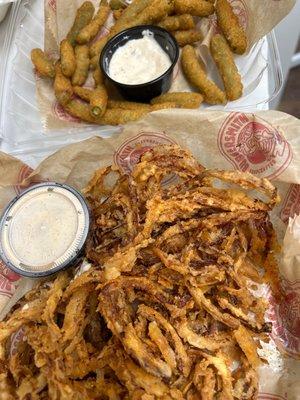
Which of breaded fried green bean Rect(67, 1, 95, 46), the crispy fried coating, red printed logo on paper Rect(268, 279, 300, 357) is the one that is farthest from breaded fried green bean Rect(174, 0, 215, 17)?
red printed logo on paper Rect(268, 279, 300, 357)

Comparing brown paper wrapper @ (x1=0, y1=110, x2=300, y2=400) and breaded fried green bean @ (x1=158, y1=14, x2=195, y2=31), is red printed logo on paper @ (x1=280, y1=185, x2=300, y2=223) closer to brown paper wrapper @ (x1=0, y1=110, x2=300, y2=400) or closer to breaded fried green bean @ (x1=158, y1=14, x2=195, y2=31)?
brown paper wrapper @ (x1=0, y1=110, x2=300, y2=400)

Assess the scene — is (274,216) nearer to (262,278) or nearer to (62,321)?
(262,278)

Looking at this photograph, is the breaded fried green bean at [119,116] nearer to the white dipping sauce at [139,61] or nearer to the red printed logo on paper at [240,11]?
the white dipping sauce at [139,61]

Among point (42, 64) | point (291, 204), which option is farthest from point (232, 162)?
point (42, 64)

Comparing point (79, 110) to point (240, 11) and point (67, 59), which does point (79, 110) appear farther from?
point (240, 11)

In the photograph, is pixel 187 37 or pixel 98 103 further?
pixel 187 37

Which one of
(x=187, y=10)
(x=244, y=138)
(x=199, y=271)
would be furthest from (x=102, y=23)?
(x=199, y=271)

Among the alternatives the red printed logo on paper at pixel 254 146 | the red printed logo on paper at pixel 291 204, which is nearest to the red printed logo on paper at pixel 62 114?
the red printed logo on paper at pixel 254 146
